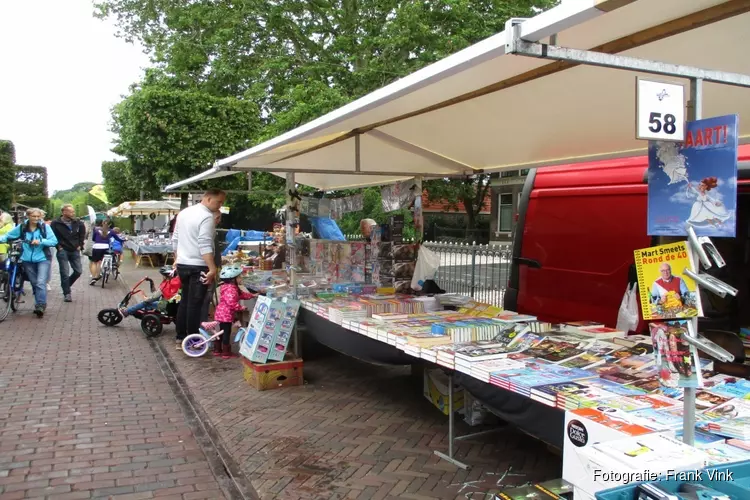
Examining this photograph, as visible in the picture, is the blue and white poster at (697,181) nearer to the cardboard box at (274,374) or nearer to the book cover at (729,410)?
the book cover at (729,410)

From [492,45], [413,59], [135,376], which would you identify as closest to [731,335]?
[492,45]

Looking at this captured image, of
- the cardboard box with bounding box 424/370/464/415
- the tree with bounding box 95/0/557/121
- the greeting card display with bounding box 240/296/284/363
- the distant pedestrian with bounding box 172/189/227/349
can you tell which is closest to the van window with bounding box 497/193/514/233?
the tree with bounding box 95/0/557/121

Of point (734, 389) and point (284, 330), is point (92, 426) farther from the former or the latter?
point (734, 389)

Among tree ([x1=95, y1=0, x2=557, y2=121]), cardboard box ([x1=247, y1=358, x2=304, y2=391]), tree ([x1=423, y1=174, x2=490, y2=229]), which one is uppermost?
tree ([x1=95, y1=0, x2=557, y2=121])

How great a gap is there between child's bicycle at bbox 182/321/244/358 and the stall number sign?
18.7 feet

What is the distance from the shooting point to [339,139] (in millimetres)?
5594

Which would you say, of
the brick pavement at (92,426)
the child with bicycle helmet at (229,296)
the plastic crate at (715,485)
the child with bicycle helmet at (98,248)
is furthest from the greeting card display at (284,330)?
the child with bicycle helmet at (98,248)

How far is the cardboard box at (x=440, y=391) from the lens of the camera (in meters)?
4.28

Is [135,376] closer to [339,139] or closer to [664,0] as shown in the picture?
[339,139]

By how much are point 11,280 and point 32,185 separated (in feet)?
151

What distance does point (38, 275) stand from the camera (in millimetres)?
9047

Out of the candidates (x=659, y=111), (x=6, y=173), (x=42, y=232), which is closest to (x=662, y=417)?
(x=659, y=111)

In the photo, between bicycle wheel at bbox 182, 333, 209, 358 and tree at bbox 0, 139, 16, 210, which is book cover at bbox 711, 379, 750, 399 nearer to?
bicycle wheel at bbox 182, 333, 209, 358

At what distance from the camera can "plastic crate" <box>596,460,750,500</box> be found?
63.7 inches
